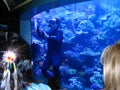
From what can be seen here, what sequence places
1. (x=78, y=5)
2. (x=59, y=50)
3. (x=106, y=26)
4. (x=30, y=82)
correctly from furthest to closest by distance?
(x=30, y=82)
(x=59, y=50)
(x=78, y=5)
(x=106, y=26)

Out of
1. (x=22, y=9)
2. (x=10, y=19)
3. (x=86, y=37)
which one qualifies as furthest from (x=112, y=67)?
(x=10, y=19)

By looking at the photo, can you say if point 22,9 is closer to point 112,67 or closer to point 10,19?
point 10,19

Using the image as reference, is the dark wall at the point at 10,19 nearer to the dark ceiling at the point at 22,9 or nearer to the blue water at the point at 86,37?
the dark ceiling at the point at 22,9

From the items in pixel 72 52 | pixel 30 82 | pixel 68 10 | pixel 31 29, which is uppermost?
pixel 68 10

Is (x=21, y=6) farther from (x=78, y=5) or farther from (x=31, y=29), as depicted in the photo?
(x=78, y=5)

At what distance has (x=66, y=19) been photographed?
3.10 meters

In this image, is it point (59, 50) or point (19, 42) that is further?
point (19, 42)

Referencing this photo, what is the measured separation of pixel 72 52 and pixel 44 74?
1.75ft

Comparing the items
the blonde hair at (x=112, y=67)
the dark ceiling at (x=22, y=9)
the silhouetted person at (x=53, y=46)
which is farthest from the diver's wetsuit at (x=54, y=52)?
the blonde hair at (x=112, y=67)

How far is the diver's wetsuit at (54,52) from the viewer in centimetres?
317

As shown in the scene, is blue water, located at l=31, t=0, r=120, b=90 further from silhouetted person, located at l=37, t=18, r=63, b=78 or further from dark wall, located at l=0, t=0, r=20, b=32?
dark wall, located at l=0, t=0, r=20, b=32

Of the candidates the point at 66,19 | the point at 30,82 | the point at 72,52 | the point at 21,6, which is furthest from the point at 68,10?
the point at 30,82

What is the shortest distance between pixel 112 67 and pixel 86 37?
1.97 meters

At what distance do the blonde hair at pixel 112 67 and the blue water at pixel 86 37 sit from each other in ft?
5.72
